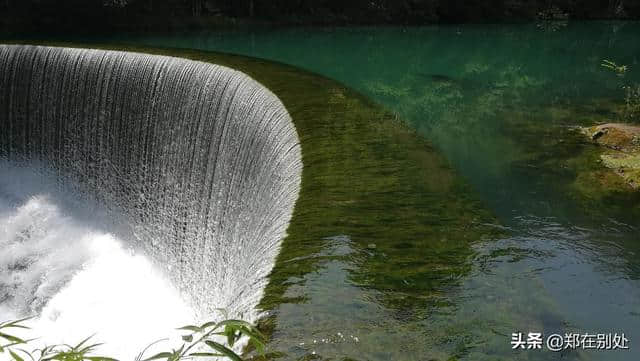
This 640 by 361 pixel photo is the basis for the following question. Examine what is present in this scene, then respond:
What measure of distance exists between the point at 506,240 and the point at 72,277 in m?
5.74

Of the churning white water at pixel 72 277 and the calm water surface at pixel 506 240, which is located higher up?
the calm water surface at pixel 506 240

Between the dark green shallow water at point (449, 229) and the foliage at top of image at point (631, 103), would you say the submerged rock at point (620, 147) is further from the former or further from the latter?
the foliage at top of image at point (631, 103)

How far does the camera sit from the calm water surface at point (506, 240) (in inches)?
125

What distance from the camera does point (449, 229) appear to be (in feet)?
14.3

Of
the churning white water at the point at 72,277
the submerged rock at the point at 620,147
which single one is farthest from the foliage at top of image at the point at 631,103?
the churning white water at the point at 72,277

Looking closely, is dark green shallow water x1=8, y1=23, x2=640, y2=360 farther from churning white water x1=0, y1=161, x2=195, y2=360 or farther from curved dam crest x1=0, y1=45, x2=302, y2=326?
churning white water x1=0, y1=161, x2=195, y2=360

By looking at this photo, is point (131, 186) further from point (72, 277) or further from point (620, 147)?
point (620, 147)

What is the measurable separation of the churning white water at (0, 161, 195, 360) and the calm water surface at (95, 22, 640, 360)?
10.7 feet

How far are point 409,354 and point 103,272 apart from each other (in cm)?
594

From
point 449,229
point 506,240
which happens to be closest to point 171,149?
point 449,229

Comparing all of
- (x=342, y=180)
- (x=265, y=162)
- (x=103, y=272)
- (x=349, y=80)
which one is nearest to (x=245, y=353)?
(x=342, y=180)

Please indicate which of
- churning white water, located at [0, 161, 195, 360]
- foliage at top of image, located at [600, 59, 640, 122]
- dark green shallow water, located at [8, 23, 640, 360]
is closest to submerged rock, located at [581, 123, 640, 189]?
dark green shallow water, located at [8, 23, 640, 360]

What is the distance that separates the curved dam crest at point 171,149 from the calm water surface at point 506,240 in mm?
792

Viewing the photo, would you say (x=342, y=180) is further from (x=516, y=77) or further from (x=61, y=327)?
(x=516, y=77)
